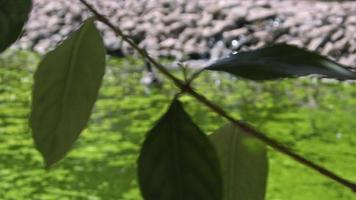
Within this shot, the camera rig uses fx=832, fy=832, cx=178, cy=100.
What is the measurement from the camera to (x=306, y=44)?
4.13m

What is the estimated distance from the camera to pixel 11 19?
23cm

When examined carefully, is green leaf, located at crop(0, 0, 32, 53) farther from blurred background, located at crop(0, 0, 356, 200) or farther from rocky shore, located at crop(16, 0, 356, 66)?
rocky shore, located at crop(16, 0, 356, 66)

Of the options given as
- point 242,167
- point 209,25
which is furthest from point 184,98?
point 242,167

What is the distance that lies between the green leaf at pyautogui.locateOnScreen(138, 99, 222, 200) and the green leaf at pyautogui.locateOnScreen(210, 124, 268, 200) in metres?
0.03

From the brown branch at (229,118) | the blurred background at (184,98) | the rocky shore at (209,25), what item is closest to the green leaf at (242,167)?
the brown branch at (229,118)

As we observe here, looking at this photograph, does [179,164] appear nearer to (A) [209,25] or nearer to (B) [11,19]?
(B) [11,19]

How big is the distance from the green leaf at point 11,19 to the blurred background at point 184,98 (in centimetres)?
211

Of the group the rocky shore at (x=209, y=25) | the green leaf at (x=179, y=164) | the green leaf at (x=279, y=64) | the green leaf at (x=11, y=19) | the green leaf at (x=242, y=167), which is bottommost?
the rocky shore at (x=209, y=25)

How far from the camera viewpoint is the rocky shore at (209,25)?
4.17 metres

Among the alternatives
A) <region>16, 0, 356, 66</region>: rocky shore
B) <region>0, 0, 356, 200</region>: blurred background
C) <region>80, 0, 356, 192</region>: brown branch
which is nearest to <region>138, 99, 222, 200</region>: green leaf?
<region>80, 0, 356, 192</region>: brown branch

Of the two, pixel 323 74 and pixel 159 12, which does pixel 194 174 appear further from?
pixel 159 12

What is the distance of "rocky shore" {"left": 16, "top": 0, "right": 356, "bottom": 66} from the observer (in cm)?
417

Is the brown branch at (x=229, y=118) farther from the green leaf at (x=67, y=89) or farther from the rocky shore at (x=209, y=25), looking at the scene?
the rocky shore at (x=209, y=25)

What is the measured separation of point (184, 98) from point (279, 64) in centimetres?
312
